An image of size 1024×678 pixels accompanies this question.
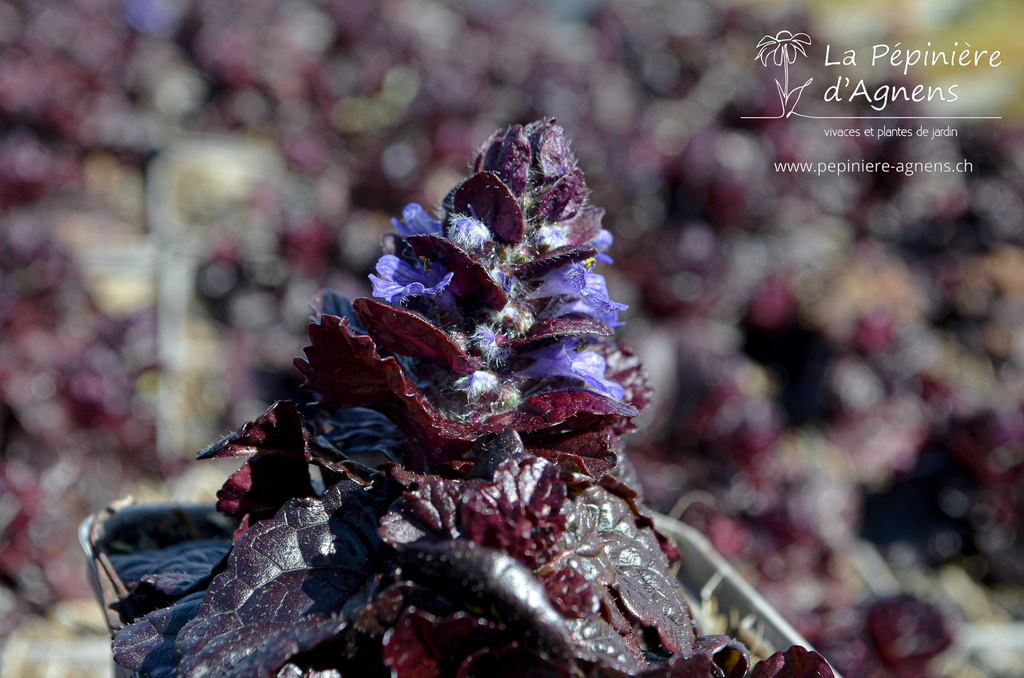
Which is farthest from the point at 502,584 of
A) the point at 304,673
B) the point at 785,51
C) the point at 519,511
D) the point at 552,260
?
the point at 785,51

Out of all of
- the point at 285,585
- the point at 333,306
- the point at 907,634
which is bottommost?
the point at 907,634

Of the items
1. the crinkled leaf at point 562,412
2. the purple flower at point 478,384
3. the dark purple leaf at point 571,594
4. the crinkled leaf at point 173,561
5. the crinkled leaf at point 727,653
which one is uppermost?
the purple flower at point 478,384

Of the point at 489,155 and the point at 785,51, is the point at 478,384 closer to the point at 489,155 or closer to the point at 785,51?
the point at 489,155

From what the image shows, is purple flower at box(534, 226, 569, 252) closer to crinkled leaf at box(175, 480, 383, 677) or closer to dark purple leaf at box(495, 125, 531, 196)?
dark purple leaf at box(495, 125, 531, 196)

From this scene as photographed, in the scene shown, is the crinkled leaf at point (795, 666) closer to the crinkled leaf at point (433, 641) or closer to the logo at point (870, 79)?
the crinkled leaf at point (433, 641)

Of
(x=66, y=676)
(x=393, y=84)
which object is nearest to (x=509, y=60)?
(x=393, y=84)

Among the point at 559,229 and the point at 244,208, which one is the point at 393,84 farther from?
the point at 559,229

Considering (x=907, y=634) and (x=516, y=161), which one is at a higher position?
(x=516, y=161)

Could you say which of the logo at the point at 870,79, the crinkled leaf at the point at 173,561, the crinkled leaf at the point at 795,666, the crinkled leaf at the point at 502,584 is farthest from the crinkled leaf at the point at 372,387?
the logo at the point at 870,79
